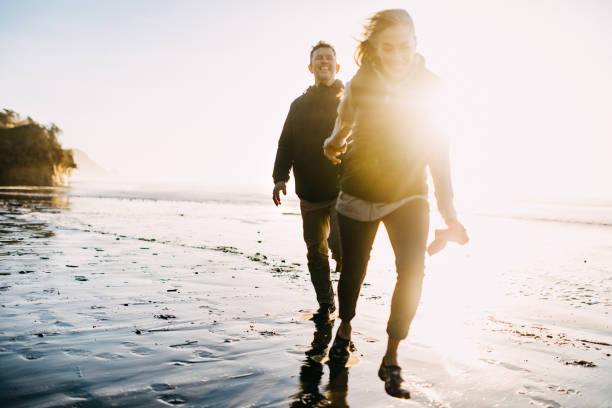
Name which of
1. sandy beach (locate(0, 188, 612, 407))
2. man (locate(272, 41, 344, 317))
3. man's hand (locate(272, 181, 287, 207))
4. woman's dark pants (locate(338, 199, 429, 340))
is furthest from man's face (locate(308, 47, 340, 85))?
sandy beach (locate(0, 188, 612, 407))

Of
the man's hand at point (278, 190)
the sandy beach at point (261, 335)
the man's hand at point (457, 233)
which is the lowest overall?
the sandy beach at point (261, 335)

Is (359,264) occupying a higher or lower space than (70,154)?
lower

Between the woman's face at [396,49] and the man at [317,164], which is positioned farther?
the man at [317,164]

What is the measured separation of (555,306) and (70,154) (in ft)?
163

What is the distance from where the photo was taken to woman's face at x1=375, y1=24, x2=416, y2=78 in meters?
2.48

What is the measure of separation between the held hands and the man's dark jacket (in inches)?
65.2

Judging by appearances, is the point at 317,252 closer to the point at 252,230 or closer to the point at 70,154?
the point at 252,230

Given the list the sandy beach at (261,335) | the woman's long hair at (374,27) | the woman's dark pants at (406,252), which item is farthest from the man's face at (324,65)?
the sandy beach at (261,335)

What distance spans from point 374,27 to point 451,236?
1370mm

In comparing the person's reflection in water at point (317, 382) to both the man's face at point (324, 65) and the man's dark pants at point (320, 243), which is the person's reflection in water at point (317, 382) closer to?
the man's dark pants at point (320, 243)

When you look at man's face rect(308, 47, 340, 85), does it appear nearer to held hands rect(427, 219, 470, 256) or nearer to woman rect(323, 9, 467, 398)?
woman rect(323, 9, 467, 398)

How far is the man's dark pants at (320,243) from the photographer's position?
421cm

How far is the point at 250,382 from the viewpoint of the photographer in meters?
2.63

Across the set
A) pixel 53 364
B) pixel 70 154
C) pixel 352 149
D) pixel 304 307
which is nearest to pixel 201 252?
pixel 304 307
